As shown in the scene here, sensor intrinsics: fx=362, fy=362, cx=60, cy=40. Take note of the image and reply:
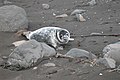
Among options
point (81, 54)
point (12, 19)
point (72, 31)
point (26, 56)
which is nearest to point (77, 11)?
point (72, 31)

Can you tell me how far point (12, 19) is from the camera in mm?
7508

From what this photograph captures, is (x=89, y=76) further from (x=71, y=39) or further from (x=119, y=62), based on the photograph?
(x=71, y=39)

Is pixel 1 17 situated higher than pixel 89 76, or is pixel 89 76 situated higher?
pixel 1 17

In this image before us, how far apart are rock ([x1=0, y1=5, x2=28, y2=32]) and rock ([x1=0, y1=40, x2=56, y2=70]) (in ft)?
7.24

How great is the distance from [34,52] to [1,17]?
2.57 metres

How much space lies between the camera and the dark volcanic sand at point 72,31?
4613 mm

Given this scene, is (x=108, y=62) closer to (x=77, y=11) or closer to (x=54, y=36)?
(x=54, y=36)

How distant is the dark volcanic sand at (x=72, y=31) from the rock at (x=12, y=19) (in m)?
0.19

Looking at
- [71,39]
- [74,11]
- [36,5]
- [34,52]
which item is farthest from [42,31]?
[36,5]

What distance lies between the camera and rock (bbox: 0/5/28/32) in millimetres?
7414

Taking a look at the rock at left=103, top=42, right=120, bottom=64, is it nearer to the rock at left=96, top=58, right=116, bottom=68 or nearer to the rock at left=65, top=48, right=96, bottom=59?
the rock at left=96, top=58, right=116, bottom=68

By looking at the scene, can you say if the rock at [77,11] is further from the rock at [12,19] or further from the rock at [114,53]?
the rock at [114,53]

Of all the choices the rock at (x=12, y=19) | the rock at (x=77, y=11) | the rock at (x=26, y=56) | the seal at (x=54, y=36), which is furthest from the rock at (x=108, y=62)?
the rock at (x=77, y=11)

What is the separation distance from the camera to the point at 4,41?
6656 millimetres
